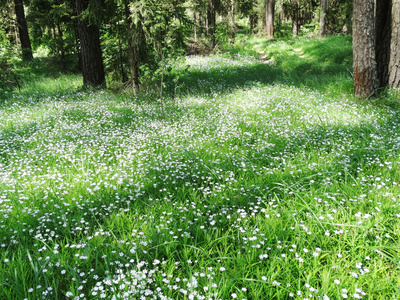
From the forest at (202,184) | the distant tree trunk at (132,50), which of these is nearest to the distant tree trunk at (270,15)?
the forest at (202,184)

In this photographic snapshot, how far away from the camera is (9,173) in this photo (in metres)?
3.93

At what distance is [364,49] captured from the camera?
6.79 m

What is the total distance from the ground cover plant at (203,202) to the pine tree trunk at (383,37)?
88 centimetres

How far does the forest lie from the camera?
2258 mm

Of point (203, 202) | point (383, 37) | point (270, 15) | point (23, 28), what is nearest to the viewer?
point (203, 202)

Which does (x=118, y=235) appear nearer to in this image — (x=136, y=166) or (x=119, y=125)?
(x=136, y=166)

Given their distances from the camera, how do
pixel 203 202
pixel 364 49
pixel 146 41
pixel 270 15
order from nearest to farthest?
pixel 203 202 < pixel 364 49 < pixel 146 41 < pixel 270 15

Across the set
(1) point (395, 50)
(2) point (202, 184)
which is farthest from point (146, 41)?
(1) point (395, 50)

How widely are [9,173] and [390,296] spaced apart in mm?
4780

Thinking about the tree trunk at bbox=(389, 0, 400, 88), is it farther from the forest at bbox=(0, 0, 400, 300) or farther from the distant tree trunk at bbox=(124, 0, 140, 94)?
the distant tree trunk at bbox=(124, 0, 140, 94)

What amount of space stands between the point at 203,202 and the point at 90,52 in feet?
29.1

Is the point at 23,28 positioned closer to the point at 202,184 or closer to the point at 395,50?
the point at 202,184

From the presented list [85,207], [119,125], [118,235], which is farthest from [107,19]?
[118,235]

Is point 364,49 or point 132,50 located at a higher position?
point 132,50
